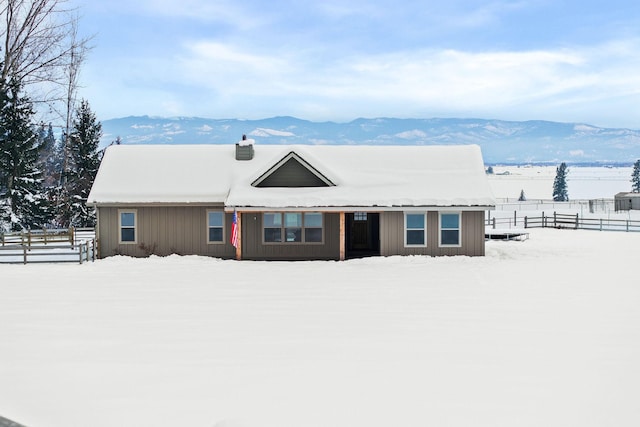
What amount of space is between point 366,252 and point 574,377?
17.7m

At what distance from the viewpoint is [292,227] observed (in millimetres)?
27141

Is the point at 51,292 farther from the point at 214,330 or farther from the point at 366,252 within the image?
the point at 366,252

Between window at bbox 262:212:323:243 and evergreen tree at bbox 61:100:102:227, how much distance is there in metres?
19.4

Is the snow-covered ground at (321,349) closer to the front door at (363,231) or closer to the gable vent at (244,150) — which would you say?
the front door at (363,231)

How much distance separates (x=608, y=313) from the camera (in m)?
16.1

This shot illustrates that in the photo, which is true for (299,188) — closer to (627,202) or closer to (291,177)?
(291,177)

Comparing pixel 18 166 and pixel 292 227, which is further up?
pixel 18 166

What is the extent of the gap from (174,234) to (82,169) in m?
19.0

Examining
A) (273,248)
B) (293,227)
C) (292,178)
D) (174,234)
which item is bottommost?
(273,248)

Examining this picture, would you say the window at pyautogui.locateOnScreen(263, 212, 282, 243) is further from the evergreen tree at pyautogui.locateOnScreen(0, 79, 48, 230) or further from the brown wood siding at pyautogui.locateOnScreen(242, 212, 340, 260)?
the evergreen tree at pyautogui.locateOnScreen(0, 79, 48, 230)

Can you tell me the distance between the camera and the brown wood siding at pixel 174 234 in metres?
27.1

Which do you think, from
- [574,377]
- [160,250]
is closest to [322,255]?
[160,250]

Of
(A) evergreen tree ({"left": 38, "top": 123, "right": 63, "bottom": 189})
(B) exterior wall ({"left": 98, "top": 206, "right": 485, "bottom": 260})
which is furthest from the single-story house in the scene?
(A) evergreen tree ({"left": 38, "top": 123, "right": 63, "bottom": 189})

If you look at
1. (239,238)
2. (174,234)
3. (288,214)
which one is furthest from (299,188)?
(174,234)
